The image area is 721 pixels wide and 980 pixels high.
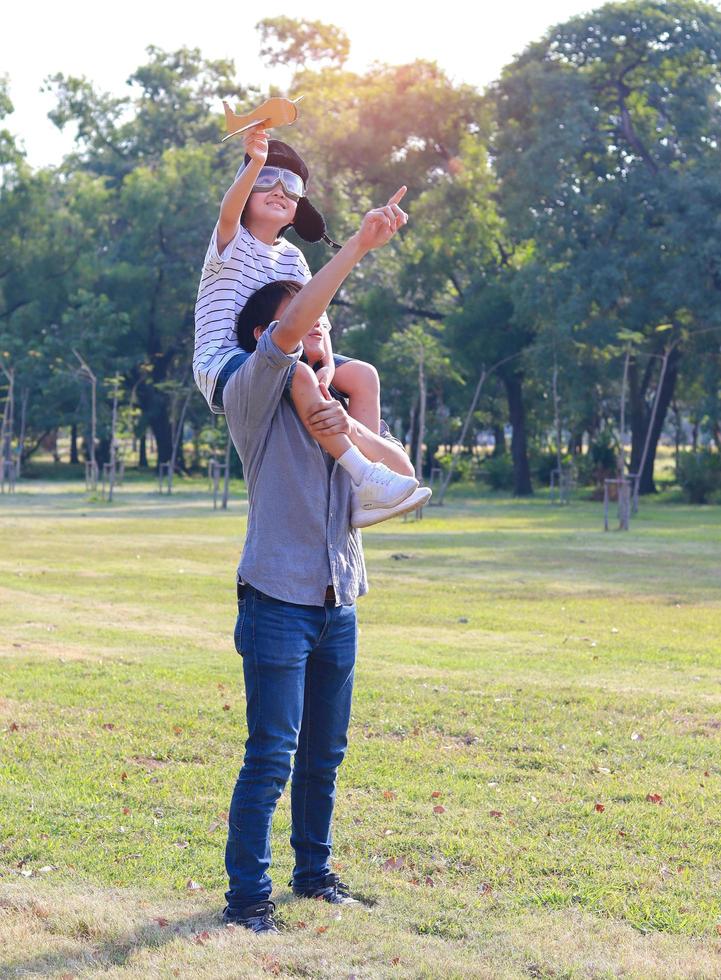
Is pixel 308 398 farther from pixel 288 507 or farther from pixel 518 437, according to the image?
pixel 518 437

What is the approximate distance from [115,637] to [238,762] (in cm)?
436

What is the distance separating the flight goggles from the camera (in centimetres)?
424

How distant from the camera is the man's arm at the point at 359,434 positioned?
12.8ft

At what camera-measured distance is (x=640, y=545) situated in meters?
21.4

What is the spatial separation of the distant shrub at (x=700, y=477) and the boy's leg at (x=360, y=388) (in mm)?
33784

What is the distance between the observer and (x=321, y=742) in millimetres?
4312

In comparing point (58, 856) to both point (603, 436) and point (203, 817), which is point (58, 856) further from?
point (603, 436)

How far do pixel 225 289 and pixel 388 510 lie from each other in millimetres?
887

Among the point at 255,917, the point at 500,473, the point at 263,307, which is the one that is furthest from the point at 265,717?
the point at 500,473

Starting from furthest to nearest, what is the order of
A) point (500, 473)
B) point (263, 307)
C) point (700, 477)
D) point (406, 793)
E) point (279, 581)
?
point (500, 473) < point (700, 477) < point (406, 793) < point (263, 307) < point (279, 581)

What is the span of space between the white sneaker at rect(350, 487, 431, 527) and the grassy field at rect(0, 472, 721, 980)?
1.27 metres

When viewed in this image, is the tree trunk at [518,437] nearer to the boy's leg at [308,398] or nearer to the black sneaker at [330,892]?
the black sneaker at [330,892]

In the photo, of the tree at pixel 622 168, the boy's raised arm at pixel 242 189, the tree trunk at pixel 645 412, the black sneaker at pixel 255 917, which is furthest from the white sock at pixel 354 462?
the tree trunk at pixel 645 412

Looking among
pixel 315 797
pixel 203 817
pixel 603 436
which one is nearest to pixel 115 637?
pixel 203 817
